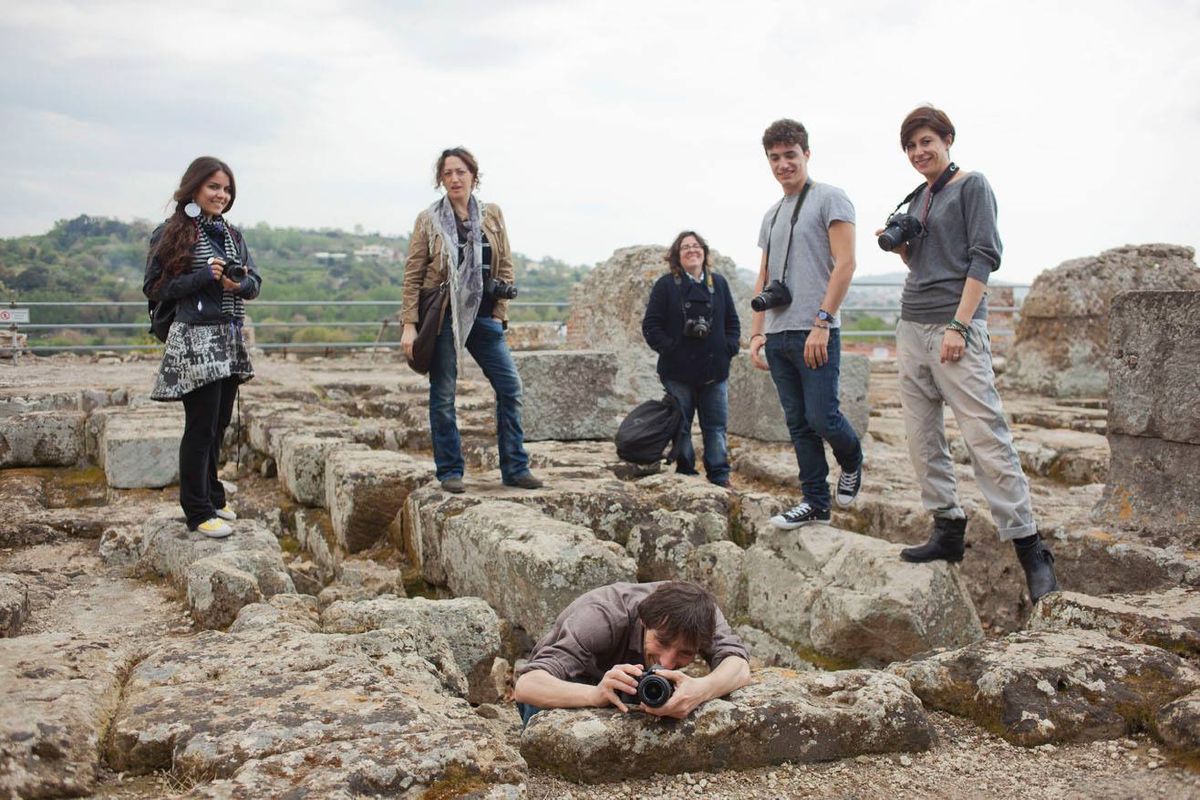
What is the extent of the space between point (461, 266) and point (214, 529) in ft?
5.77

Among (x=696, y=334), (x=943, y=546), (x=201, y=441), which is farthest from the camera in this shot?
(x=696, y=334)

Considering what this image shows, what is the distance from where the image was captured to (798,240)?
460 centimetres

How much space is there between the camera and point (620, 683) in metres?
2.73

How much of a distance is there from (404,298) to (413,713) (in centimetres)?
311

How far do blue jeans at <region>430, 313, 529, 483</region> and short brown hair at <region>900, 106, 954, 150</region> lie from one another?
2384 mm

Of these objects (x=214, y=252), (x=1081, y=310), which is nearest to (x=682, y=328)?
(x=214, y=252)

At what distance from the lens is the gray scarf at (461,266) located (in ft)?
17.1

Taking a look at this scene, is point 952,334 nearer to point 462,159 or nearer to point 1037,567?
point 1037,567

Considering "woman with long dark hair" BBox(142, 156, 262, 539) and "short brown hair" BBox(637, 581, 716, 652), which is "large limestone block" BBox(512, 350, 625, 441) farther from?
"short brown hair" BBox(637, 581, 716, 652)

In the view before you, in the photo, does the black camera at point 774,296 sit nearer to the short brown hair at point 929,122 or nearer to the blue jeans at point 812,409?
the blue jeans at point 812,409

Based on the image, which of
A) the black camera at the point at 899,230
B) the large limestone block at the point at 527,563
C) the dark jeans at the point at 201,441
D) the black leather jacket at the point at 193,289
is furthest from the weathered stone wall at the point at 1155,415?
the dark jeans at the point at 201,441

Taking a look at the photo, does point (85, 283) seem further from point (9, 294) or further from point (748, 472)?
point (748, 472)

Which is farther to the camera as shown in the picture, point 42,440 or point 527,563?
point 42,440

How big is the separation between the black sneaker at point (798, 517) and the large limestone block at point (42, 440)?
17.5 feet
